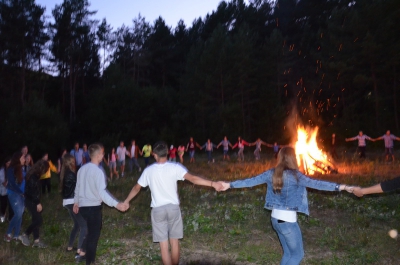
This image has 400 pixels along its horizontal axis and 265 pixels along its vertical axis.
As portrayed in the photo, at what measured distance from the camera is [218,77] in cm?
5462

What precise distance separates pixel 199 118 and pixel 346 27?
18282 mm

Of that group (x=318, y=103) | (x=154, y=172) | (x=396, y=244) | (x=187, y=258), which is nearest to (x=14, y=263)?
(x=187, y=258)

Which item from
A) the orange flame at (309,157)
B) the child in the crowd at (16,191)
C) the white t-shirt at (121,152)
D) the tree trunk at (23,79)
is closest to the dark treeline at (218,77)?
the tree trunk at (23,79)

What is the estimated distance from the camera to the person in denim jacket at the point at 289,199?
602 centimetres

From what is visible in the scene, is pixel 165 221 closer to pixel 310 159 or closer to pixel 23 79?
pixel 310 159

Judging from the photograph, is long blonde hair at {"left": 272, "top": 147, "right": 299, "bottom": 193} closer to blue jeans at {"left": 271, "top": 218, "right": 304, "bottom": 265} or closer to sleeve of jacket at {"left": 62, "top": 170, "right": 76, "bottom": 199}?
blue jeans at {"left": 271, "top": 218, "right": 304, "bottom": 265}

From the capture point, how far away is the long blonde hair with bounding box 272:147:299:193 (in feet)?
20.0

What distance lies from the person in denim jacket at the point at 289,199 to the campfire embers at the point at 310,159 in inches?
512

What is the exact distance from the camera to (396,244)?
888cm

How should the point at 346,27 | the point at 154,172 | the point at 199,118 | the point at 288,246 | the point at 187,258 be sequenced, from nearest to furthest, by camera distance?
the point at 288,246 < the point at 154,172 < the point at 187,258 < the point at 346,27 < the point at 199,118

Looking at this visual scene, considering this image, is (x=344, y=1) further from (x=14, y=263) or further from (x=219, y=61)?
(x=14, y=263)

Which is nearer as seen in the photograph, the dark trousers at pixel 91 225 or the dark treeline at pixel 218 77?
the dark trousers at pixel 91 225

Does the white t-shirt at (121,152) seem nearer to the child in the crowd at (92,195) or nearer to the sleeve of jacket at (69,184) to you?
the sleeve of jacket at (69,184)

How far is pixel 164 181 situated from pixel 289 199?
1679 millimetres
